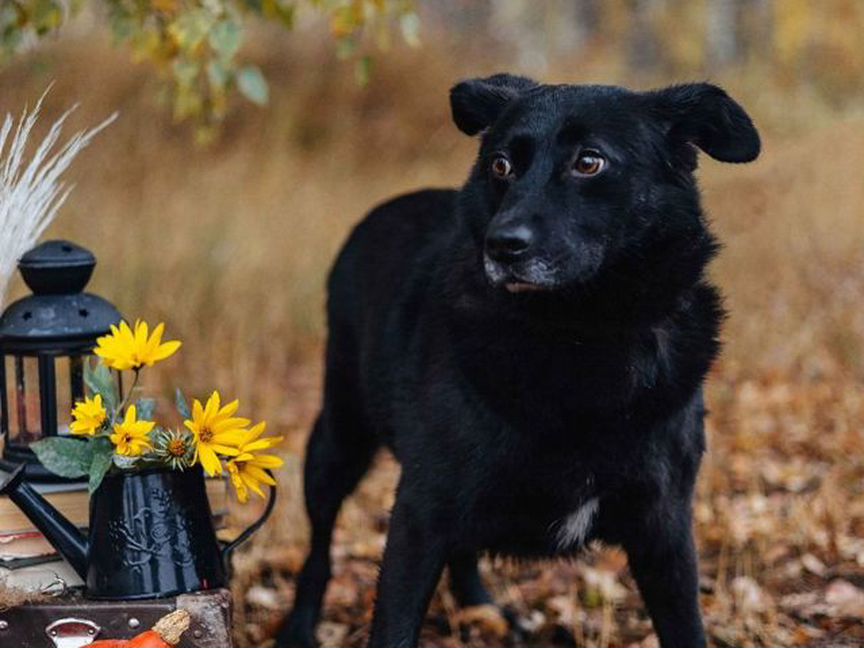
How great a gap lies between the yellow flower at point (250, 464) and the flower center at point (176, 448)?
0.10 meters

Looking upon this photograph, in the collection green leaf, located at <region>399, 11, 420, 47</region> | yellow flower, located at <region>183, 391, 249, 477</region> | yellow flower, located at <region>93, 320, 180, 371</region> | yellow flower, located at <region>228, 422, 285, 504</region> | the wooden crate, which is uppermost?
green leaf, located at <region>399, 11, 420, 47</region>

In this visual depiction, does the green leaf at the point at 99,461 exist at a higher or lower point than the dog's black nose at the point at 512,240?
lower

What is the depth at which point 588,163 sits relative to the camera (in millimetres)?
2725

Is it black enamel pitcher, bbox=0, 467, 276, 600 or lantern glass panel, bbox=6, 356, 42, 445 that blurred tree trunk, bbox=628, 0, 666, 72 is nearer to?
lantern glass panel, bbox=6, 356, 42, 445

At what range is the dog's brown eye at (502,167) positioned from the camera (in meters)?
2.81

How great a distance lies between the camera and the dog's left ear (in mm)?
2832

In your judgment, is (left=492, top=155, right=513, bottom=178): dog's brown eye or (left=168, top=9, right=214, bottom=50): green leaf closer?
(left=492, top=155, right=513, bottom=178): dog's brown eye

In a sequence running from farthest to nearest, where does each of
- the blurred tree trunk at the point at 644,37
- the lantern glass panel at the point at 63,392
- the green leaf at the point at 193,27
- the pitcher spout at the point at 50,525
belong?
the blurred tree trunk at the point at 644,37, the green leaf at the point at 193,27, the lantern glass panel at the point at 63,392, the pitcher spout at the point at 50,525

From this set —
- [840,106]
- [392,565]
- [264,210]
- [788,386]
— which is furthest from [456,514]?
[840,106]

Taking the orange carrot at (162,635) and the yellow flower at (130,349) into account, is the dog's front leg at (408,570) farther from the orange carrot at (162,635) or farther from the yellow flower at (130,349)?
the yellow flower at (130,349)

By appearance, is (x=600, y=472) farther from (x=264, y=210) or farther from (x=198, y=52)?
(x=264, y=210)

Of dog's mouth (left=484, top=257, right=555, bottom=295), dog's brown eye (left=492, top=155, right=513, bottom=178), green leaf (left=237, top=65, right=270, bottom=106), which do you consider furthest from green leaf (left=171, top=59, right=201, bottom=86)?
dog's mouth (left=484, top=257, right=555, bottom=295)

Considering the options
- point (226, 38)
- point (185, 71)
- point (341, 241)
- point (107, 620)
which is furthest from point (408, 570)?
point (341, 241)

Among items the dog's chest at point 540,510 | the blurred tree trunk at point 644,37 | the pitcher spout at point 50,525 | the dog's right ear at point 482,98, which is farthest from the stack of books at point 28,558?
the blurred tree trunk at point 644,37
